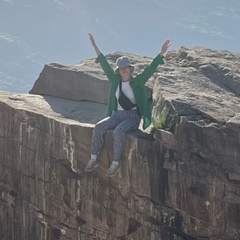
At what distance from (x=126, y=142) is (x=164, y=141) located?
995mm

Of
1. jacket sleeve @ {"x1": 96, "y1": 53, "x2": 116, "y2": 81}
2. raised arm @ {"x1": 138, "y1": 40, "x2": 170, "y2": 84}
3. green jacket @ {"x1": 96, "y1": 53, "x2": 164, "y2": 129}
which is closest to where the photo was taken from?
raised arm @ {"x1": 138, "y1": 40, "x2": 170, "y2": 84}

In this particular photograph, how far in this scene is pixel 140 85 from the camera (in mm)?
12117

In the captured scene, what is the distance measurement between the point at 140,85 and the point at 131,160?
1872mm

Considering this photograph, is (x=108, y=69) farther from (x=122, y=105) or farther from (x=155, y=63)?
(x=155, y=63)

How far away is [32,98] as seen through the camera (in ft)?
55.5

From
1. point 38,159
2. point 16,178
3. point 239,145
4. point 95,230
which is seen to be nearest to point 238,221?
point 239,145

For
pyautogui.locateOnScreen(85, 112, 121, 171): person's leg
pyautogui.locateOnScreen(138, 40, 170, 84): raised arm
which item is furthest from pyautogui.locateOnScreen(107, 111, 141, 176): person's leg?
pyautogui.locateOnScreen(138, 40, 170, 84): raised arm

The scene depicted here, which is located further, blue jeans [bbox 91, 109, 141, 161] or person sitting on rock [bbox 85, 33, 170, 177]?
blue jeans [bbox 91, 109, 141, 161]

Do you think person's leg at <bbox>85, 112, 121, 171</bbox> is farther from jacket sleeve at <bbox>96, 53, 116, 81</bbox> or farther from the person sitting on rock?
jacket sleeve at <bbox>96, 53, 116, 81</bbox>

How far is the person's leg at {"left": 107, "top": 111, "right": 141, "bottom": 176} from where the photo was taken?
39.7 feet

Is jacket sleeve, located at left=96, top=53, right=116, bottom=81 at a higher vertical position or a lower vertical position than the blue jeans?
higher

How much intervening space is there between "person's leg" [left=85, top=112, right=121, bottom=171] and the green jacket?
0.27m

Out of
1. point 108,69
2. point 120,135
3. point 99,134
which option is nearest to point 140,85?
point 108,69

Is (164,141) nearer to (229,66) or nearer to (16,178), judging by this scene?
(229,66)
